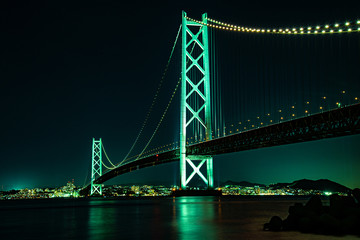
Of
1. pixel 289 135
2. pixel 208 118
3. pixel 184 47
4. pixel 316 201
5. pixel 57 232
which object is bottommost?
pixel 57 232

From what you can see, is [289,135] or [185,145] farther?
[185,145]

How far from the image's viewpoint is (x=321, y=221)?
28.9 ft

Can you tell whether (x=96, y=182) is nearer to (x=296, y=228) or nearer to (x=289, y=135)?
(x=289, y=135)

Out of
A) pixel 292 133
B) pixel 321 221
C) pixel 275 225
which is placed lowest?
pixel 275 225

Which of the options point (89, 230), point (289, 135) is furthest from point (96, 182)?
point (89, 230)

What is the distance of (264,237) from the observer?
346 inches

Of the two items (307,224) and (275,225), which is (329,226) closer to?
(307,224)

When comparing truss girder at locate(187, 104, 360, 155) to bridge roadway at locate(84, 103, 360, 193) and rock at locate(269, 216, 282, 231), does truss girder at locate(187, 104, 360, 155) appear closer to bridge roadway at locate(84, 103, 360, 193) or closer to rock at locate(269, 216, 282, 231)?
bridge roadway at locate(84, 103, 360, 193)

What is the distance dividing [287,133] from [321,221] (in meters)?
17.4

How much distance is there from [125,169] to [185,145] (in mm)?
14723

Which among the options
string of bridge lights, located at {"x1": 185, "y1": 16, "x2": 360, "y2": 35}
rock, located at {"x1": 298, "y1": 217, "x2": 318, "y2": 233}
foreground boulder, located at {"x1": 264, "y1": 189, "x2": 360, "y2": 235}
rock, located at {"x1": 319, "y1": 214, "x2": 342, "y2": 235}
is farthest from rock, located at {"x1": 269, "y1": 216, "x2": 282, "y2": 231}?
string of bridge lights, located at {"x1": 185, "y1": 16, "x2": 360, "y2": 35}

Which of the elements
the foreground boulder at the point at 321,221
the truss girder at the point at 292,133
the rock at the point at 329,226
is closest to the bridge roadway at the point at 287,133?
the truss girder at the point at 292,133

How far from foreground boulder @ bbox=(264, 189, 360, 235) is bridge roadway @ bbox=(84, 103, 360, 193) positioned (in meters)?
11.1

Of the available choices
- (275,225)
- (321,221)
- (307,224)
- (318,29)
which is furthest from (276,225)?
(318,29)
